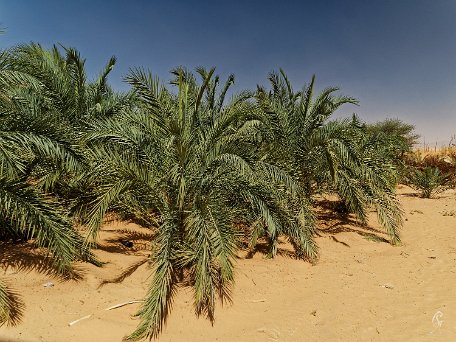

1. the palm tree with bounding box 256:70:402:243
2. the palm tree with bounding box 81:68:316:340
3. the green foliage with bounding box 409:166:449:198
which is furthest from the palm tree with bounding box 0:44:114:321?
the green foliage with bounding box 409:166:449:198

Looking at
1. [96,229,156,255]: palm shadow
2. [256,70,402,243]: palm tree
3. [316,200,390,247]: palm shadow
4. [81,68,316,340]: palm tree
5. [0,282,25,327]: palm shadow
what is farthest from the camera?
[316,200,390,247]: palm shadow

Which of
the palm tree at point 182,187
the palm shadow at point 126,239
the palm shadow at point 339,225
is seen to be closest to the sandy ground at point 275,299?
the palm shadow at point 126,239

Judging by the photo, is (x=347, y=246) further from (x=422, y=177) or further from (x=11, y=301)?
(x=422, y=177)

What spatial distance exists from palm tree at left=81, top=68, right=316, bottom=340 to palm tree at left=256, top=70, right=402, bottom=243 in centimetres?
160

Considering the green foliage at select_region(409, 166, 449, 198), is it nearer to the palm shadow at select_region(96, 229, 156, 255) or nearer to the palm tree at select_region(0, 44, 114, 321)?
the palm shadow at select_region(96, 229, 156, 255)

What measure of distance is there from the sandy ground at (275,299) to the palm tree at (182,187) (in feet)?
1.21

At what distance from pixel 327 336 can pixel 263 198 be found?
2135 millimetres

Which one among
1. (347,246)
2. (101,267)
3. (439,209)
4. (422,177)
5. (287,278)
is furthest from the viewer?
(422,177)

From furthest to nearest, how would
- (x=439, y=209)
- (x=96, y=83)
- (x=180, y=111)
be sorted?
(x=439, y=209) < (x=96, y=83) < (x=180, y=111)

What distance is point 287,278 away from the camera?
5.95 m

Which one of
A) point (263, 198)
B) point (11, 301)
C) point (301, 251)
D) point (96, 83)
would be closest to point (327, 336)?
point (263, 198)

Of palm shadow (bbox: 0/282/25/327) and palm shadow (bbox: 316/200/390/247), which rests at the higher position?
palm shadow (bbox: 316/200/390/247)

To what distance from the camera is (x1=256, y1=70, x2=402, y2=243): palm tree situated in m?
7.16

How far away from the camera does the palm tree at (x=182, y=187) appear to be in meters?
4.52
